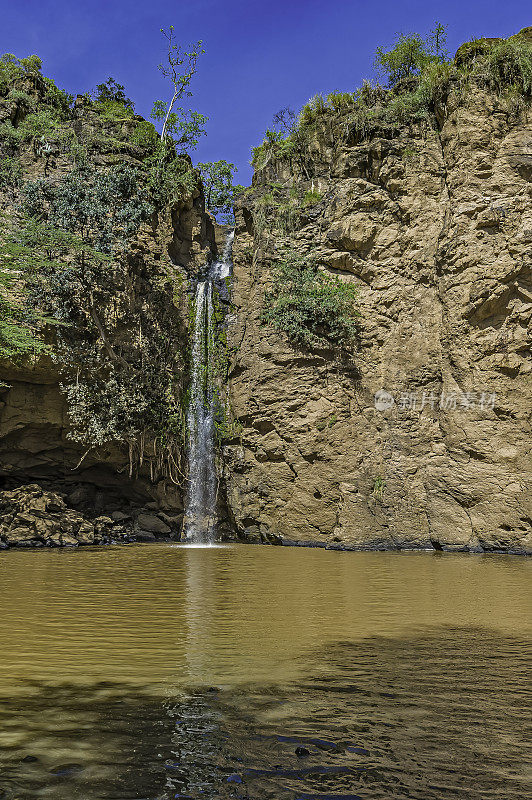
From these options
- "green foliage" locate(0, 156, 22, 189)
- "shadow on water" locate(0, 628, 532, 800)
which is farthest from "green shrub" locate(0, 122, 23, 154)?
"shadow on water" locate(0, 628, 532, 800)

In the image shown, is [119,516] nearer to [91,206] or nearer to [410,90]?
[91,206]

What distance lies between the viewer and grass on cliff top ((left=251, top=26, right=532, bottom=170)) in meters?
15.4

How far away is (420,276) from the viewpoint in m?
15.7

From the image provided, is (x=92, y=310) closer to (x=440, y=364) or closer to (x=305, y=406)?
(x=305, y=406)

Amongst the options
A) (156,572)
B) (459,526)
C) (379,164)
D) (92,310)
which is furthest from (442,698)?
(379,164)

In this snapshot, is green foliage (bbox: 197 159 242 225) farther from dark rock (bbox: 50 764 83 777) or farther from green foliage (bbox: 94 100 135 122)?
dark rock (bbox: 50 764 83 777)

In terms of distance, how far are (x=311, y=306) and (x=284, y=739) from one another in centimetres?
1396

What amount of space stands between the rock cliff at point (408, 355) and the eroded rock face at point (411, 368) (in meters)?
0.04

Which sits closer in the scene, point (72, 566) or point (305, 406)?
point (72, 566)

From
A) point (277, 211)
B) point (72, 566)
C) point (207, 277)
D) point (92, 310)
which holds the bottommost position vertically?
point (72, 566)

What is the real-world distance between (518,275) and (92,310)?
10.9m

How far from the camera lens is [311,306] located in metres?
16.1

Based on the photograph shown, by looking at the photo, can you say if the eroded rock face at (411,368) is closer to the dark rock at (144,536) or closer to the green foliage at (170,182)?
the dark rock at (144,536)

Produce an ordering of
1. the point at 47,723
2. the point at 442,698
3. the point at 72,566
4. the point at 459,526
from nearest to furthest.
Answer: the point at 47,723 < the point at 442,698 < the point at 72,566 < the point at 459,526
